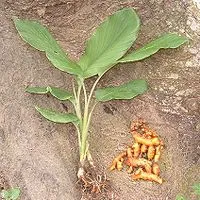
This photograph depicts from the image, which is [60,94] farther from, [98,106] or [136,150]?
[136,150]

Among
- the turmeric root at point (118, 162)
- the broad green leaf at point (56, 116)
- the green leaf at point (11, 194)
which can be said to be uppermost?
the broad green leaf at point (56, 116)

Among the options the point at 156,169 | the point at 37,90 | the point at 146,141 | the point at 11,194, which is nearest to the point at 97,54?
the point at 37,90

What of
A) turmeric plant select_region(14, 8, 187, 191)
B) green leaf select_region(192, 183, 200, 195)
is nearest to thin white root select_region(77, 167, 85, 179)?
turmeric plant select_region(14, 8, 187, 191)

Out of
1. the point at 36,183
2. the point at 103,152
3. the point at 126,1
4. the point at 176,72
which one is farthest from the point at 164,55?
the point at 36,183

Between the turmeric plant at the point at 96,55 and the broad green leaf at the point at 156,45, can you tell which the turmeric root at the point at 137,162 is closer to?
the turmeric plant at the point at 96,55

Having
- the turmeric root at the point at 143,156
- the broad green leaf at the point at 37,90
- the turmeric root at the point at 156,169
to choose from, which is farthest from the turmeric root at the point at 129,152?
the broad green leaf at the point at 37,90

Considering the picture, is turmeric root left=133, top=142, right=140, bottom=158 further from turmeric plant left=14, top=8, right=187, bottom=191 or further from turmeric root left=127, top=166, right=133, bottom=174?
turmeric plant left=14, top=8, right=187, bottom=191
